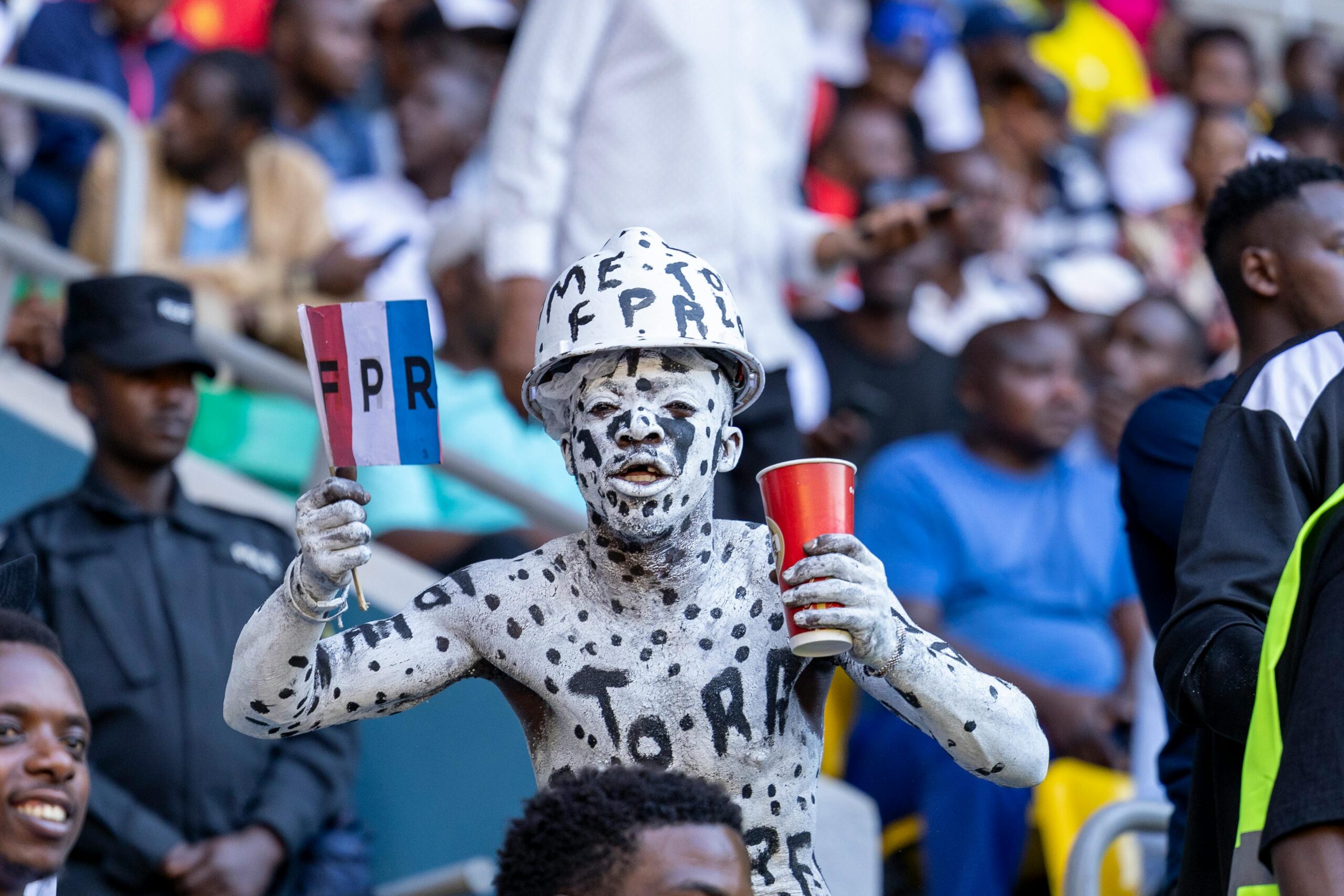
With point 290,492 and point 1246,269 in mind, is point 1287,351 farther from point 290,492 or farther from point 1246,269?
point 290,492

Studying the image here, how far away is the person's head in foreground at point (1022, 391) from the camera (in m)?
6.83

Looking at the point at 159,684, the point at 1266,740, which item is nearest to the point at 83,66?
the point at 159,684

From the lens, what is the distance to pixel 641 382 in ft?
10.8

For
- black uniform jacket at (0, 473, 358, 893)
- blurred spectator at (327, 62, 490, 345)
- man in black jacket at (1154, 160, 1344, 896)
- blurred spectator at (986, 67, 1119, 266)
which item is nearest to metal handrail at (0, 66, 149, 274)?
blurred spectator at (327, 62, 490, 345)

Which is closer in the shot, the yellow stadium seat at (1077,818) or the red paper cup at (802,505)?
the red paper cup at (802,505)

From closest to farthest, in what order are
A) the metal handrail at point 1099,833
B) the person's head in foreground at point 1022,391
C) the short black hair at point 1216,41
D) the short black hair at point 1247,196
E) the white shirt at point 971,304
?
the short black hair at point 1247,196 → the metal handrail at point 1099,833 → the person's head in foreground at point 1022,391 → the white shirt at point 971,304 → the short black hair at point 1216,41

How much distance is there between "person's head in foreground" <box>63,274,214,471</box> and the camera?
5.23 m

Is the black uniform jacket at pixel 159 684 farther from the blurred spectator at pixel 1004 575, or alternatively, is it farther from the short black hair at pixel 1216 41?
the short black hair at pixel 1216 41

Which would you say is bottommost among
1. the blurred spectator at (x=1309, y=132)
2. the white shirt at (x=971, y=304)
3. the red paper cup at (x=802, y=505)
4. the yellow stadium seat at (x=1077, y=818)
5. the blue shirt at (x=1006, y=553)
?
the yellow stadium seat at (x=1077, y=818)

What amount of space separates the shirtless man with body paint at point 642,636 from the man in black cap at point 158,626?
1749 millimetres

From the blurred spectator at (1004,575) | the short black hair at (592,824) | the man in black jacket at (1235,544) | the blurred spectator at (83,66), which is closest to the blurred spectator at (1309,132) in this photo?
the blurred spectator at (1004,575)

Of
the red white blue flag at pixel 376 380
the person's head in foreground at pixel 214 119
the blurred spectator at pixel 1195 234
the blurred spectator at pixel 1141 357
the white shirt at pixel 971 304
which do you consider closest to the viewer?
the red white blue flag at pixel 376 380

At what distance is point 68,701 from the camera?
3.70 meters

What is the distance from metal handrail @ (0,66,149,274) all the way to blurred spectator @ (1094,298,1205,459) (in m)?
3.77
